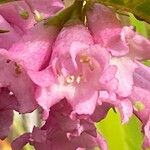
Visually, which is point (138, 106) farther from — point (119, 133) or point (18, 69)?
point (119, 133)

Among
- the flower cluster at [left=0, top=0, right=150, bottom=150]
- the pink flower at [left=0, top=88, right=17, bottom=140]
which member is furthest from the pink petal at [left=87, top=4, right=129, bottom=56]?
the pink flower at [left=0, top=88, right=17, bottom=140]

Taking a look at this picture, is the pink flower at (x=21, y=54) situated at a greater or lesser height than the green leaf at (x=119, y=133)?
greater

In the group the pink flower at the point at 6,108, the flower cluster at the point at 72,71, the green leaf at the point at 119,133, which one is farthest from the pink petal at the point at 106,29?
the green leaf at the point at 119,133

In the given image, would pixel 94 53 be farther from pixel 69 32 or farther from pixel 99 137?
pixel 99 137

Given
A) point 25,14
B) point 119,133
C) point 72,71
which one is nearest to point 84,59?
point 72,71

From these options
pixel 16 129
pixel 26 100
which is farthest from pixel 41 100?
pixel 16 129

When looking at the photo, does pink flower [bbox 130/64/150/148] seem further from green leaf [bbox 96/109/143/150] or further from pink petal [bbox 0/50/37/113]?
green leaf [bbox 96/109/143/150]

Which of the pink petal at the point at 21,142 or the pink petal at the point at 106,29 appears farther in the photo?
the pink petal at the point at 21,142

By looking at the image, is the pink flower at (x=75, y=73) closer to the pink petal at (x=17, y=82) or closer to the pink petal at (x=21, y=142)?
the pink petal at (x=17, y=82)

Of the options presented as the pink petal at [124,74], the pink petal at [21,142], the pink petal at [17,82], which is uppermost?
the pink petal at [124,74]
